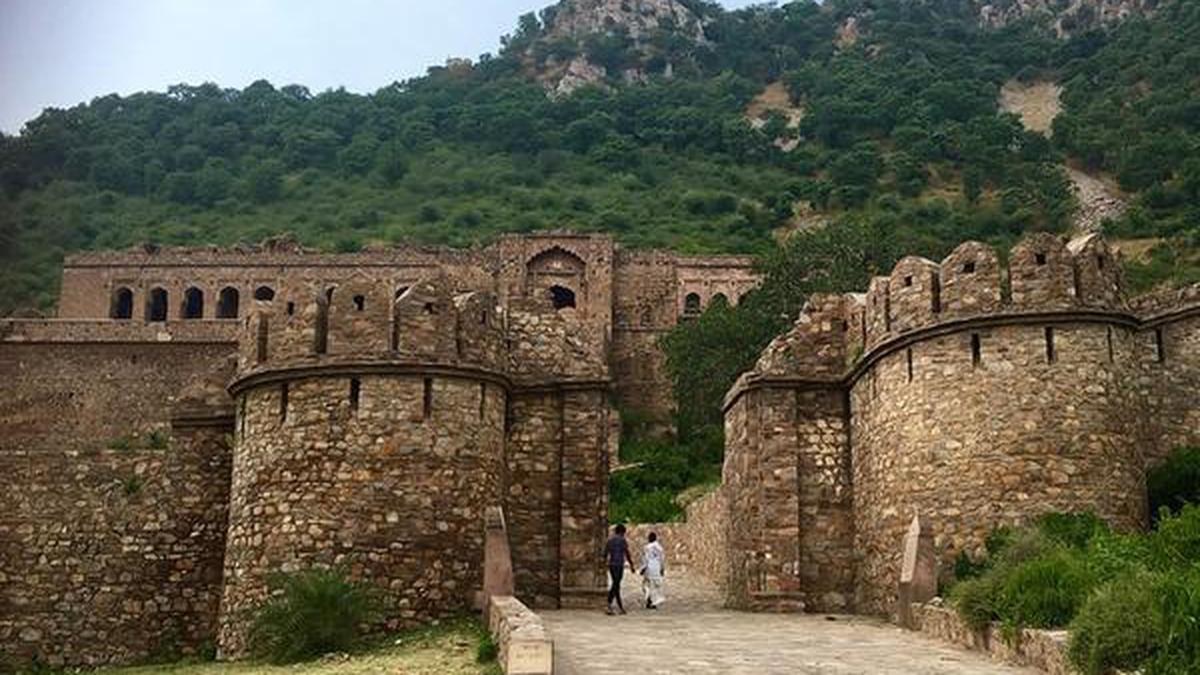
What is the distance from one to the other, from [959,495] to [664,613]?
4409 millimetres

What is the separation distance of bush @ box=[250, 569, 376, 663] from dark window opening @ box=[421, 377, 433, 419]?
7.58ft

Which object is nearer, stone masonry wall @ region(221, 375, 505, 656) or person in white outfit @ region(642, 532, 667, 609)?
stone masonry wall @ region(221, 375, 505, 656)

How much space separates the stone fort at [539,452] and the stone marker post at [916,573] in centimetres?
34

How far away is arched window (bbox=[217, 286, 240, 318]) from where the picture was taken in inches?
2689

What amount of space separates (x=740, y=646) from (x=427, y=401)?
16.2 feet

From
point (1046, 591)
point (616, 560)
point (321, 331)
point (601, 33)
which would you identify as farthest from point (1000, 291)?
point (601, 33)

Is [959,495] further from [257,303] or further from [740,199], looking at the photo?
[740,199]

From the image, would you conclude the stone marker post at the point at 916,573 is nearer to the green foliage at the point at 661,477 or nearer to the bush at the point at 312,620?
the bush at the point at 312,620

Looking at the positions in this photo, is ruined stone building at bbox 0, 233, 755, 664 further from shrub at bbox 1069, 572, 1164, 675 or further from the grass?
shrub at bbox 1069, 572, 1164, 675

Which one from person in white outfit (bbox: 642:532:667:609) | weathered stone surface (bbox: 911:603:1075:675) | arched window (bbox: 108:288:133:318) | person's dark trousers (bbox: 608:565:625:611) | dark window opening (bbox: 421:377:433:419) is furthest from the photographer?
arched window (bbox: 108:288:133:318)

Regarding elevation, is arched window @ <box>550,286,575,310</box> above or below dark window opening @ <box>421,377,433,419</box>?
above

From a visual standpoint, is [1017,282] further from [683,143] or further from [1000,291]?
[683,143]

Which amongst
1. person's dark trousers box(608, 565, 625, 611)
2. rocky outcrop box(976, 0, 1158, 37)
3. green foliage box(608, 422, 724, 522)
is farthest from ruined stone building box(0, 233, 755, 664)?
rocky outcrop box(976, 0, 1158, 37)

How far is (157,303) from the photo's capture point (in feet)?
226
